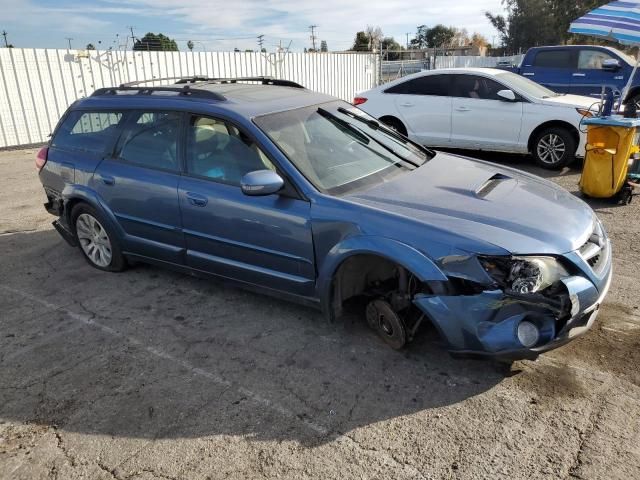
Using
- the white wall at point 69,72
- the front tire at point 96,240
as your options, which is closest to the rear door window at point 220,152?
the front tire at point 96,240

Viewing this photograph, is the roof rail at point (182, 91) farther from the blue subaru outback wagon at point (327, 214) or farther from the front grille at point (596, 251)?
the front grille at point (596, 251)

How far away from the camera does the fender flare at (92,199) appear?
4.54 m

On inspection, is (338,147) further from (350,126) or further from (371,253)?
(371,253)

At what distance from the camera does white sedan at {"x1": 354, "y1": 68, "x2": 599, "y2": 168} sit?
799 centimetres

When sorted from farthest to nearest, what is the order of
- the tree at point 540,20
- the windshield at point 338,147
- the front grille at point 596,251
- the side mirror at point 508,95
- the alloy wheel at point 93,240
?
the tree at point 540,20
the side mirror at point 508,95
the alloy wheel at point 93,240
the windshield at point 338,147
the front grille at point 596,251

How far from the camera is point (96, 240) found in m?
4.91

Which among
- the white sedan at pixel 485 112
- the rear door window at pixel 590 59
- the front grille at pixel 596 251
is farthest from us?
the rear door window at pixel 590 59

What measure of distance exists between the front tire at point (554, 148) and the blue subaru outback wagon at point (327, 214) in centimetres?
454

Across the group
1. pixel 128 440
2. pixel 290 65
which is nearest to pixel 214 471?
pixel 128 440

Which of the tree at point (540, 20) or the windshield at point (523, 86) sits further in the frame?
the tree at point (540, 20)

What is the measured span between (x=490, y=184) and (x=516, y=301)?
1170mm

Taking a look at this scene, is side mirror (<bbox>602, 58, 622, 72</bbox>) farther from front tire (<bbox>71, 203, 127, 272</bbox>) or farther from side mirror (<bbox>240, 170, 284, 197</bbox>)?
front tire (<bbox>71, 203, 127, 272</bbox>)

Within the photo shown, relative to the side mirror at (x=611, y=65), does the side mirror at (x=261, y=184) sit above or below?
below

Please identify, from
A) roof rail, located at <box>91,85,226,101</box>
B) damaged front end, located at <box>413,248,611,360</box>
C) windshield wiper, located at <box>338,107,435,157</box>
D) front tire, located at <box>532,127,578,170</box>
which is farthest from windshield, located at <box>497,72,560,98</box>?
damaged front end, located at <box>413,248,611,360</box>
